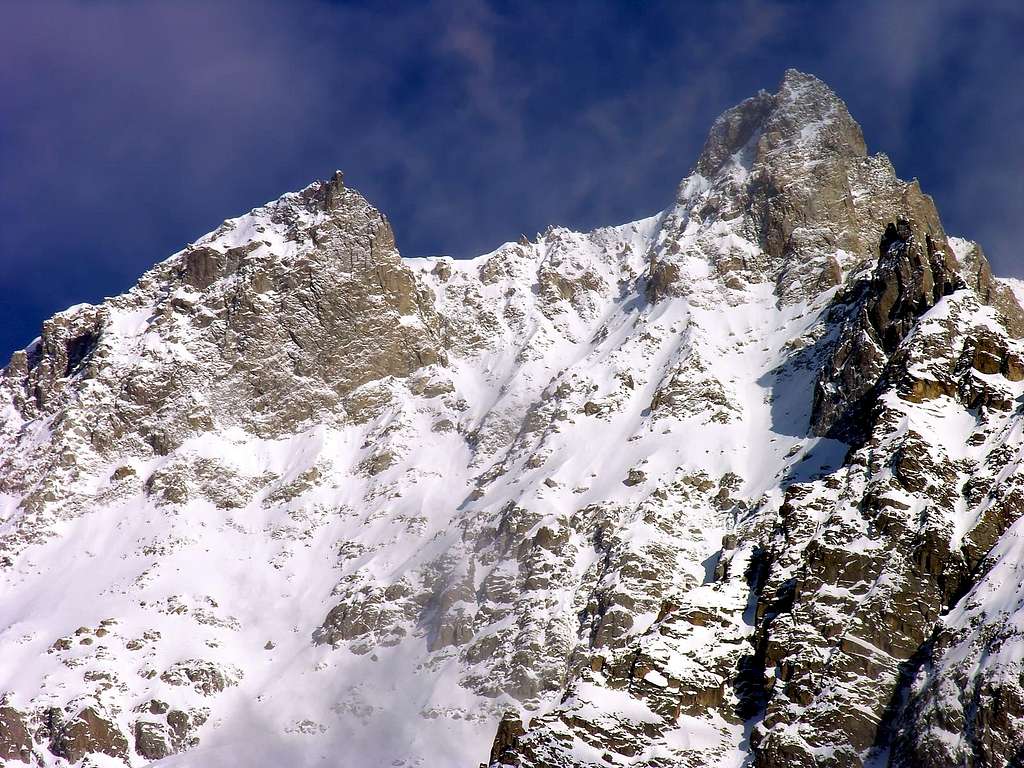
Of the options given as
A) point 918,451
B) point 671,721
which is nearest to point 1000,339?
point 918,451

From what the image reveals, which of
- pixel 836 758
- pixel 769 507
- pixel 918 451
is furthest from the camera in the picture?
pixel 769 507

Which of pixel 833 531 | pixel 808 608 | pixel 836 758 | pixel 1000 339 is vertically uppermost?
pixel 1000 339

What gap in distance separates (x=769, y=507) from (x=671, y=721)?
6453 cm

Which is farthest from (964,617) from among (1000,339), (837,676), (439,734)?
(439,734)

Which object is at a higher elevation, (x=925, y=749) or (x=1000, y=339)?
(x=1000, y=339)

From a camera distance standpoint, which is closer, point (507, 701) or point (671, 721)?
point (671, 721)

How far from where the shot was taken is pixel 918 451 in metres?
151

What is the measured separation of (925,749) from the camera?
Answer: 11369cm

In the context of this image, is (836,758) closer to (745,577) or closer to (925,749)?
(925,749)

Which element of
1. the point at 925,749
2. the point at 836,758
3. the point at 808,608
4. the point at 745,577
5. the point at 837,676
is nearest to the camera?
the point at 925,749

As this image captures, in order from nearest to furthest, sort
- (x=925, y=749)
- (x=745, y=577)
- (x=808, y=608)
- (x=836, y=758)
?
(x=925, y=749)
(x=836, y=758)
(x=808, y=608)
(x=745, y=577)

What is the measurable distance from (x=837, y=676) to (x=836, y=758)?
10.1 meters

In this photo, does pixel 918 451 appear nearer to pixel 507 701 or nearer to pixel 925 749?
pixel 925 749

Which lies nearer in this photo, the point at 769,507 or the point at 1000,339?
the point at 1000,339
